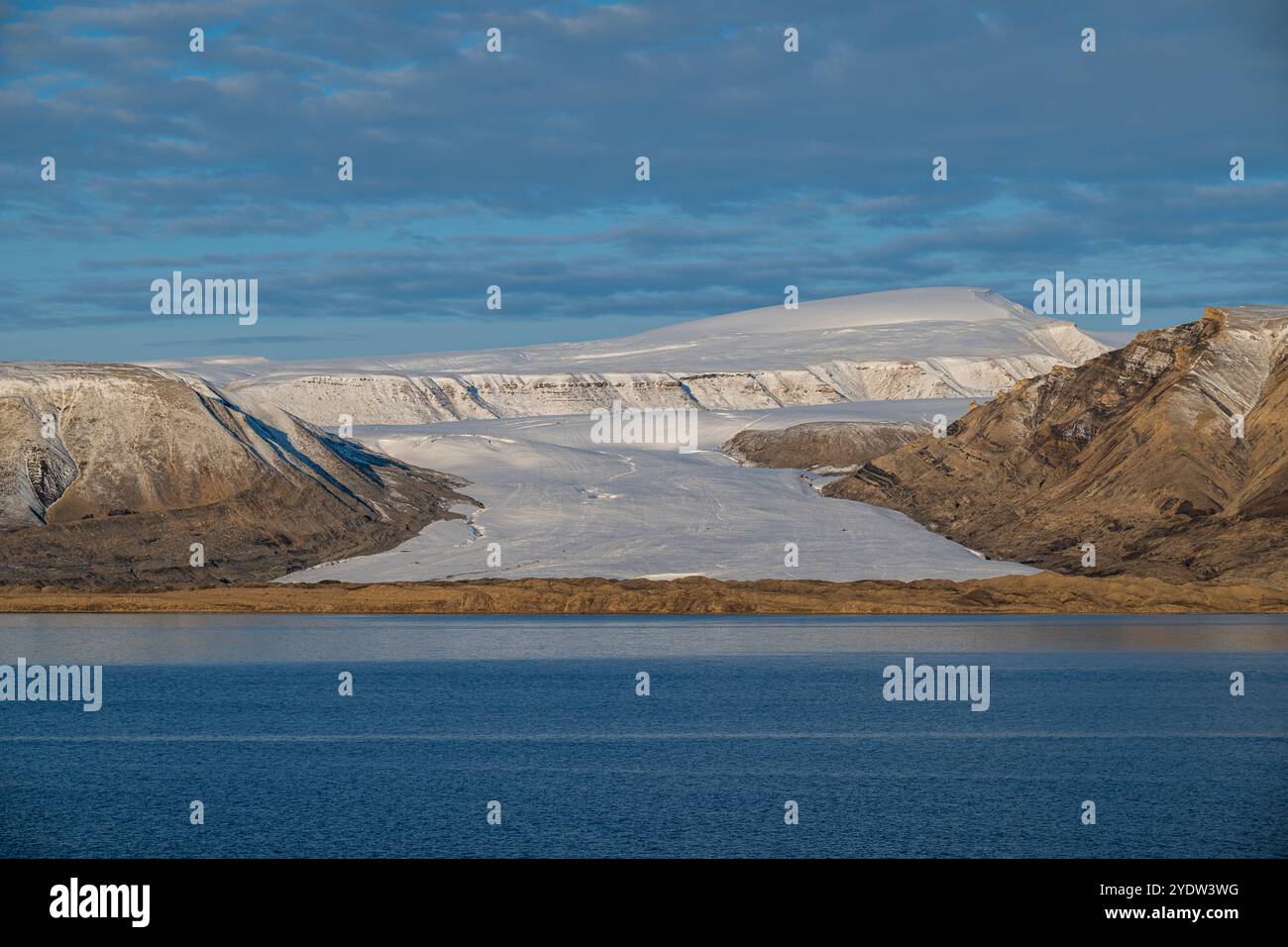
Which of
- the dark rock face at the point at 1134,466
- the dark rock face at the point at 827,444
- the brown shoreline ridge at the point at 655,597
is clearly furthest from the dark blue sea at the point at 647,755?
the dark rock face at the point at 827,444

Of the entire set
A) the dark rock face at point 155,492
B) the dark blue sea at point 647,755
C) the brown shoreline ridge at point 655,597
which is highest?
the dark rock face at point 155,492

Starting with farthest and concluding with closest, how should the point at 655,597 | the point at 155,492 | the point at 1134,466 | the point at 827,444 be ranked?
the point at 827,444, the point at 1134,466, the point at 155,492, the point at 655,597

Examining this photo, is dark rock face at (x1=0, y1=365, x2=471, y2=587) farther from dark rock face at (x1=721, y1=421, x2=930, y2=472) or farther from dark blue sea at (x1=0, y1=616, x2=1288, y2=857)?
dark rock face at (x1=721, y1=421, x2=930, y2=472)

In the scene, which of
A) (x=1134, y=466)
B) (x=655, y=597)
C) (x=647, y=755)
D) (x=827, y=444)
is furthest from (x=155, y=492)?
(x=647, y=755)

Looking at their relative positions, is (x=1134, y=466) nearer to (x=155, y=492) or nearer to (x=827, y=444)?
(x=827, y=444)

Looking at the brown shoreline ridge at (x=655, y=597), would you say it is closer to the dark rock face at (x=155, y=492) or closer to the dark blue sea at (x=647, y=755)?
the dark rock face at (x=155, y=492)

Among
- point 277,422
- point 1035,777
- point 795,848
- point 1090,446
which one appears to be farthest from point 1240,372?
point 795,848
